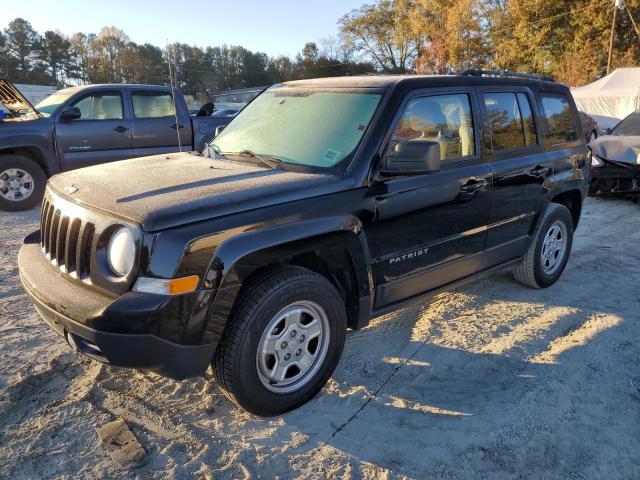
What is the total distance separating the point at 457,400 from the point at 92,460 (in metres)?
2.04

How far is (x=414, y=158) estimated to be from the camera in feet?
10.2

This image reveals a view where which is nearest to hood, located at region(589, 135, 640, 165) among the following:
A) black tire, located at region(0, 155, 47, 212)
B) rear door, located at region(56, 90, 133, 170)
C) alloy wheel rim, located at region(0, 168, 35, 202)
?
rear door, located at region(56, 90, 133, 170)

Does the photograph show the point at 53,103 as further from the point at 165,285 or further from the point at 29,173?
the point at 165,285

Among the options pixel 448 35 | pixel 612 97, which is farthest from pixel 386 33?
pixel 612 97

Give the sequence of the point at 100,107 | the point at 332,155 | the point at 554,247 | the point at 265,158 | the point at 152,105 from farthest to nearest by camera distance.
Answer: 1. the point at 152,105
2. the point at 100,107
3. the point at 554,247
4. the point at 265,158
5. the point at 332,155

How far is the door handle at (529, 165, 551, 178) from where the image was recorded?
14.4 feet

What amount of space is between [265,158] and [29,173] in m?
6.02

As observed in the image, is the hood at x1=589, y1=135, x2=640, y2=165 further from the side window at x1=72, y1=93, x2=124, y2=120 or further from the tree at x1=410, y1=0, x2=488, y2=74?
the tree at x1=410, y1=0, x2=488, y2=74

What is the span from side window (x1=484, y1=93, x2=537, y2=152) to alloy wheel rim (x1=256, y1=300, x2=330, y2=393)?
6.72 ft

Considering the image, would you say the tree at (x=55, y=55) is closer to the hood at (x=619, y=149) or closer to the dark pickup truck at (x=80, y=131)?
the dark pickup truck at (x=80, y=131)

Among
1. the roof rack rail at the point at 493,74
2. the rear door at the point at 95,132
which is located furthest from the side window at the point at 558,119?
the rear door at the point at 95,132

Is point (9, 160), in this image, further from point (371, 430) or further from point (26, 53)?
point (26, 53)

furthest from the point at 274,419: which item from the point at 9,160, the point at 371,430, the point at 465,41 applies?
the point at 465,41

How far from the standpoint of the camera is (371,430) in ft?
9.46
